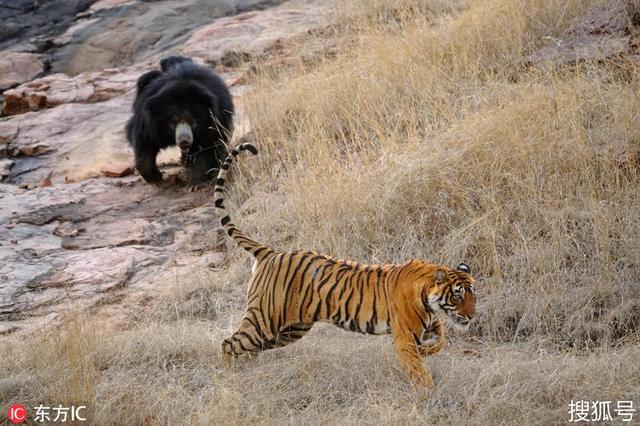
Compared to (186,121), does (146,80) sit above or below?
above

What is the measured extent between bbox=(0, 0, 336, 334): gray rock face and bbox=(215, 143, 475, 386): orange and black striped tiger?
1.96 metres

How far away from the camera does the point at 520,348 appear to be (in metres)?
5.60

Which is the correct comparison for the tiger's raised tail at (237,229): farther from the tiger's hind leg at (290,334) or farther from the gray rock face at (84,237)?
the gray rock face at (84,237)

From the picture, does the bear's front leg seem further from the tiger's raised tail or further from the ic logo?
the ic logo

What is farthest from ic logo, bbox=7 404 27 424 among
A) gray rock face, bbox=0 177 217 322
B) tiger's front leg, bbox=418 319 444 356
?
tiger's front leg, bbox=418 319 444 356

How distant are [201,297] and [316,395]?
6.88 ft

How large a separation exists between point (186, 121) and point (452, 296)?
515cm

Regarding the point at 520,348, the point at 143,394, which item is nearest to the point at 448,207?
the point at 520,348

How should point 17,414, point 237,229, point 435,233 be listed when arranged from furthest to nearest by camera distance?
point 435,233 < point 237,229 < point 17,414

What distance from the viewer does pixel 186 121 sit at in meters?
9.16

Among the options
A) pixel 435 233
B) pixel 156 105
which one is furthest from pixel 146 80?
pixel 435 233

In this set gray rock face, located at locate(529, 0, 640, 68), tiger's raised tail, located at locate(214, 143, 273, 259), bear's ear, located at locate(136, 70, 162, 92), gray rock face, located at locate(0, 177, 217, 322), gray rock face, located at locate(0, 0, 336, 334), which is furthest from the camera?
bear's ear, located at locate(136, 70, 162, 92)

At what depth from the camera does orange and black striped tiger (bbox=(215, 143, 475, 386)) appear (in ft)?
15.5

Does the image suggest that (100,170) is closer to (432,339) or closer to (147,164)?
(147,164)
